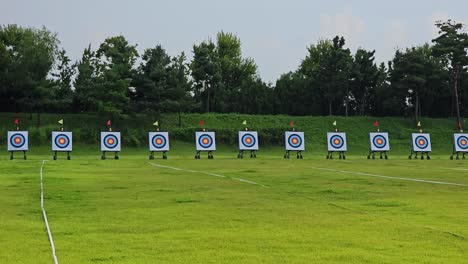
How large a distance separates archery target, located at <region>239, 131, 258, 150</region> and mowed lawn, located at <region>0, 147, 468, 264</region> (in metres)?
18.0

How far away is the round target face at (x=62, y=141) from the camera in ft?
95.5

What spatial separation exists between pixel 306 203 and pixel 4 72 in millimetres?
39007

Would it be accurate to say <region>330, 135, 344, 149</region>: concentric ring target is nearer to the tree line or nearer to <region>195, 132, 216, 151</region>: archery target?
<region>195, 132, 216, 151</region>: archery target

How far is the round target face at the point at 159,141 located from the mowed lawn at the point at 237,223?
54.3 feet

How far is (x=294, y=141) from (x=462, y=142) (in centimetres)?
847

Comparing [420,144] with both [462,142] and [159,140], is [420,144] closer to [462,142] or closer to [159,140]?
[462,142]

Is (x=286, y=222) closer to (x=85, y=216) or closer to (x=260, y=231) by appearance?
(x=260, y=231)

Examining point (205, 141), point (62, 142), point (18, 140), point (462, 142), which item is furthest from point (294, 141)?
point (18, 140)

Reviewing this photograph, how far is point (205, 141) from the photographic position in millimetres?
30578

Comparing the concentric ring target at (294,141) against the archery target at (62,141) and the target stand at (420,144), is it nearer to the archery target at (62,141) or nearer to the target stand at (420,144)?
the target stand at (420,144)

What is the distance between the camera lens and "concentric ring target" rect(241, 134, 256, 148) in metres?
31.4

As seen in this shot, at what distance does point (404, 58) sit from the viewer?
46750 millimetres

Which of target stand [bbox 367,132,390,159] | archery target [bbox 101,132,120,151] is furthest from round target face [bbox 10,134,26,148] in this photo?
target stand [bbox 367,132,390,159]

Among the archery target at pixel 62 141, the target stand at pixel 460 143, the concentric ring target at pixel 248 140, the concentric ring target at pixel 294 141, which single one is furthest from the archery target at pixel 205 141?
the target stand at pixel 460 143
